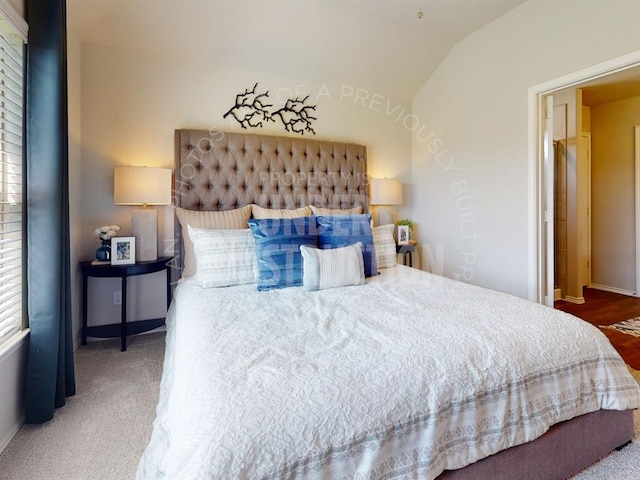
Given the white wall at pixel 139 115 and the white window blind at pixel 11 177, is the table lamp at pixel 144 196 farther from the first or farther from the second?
the white window blind at pixel 11 177

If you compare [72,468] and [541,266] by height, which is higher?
[541,266]

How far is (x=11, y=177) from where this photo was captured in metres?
1.60

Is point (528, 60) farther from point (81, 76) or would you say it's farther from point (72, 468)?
point (72, 468)

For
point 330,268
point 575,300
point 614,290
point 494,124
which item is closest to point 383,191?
point 494,124

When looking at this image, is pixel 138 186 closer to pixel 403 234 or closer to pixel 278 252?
pixel 278 252

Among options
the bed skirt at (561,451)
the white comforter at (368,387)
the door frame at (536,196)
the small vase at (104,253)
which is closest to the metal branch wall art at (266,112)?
the small vase at (104,253)

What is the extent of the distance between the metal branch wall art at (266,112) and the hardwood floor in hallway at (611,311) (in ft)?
10.3

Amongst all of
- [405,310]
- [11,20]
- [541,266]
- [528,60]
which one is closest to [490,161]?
[528,60]

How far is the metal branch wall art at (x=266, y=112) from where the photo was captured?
2.97 metres

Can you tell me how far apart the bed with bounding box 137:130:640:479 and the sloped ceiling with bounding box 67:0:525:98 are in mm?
2058

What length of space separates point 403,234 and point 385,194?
1.50 feet

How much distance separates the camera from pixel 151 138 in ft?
8.93

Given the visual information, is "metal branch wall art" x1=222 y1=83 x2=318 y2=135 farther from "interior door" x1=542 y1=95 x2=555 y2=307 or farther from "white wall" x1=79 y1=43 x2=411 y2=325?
"interior door" x1=542 y1=95 x2=555 y2=307

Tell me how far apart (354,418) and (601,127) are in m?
5.47
